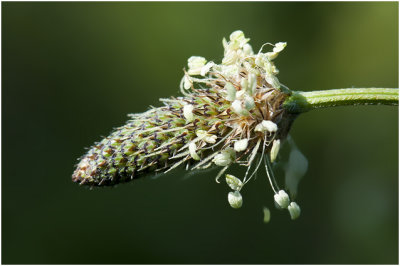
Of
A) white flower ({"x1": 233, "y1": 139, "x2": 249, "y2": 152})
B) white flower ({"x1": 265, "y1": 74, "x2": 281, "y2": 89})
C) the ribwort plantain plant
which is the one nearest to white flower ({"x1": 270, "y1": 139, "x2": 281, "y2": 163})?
the ribwort plantain plant

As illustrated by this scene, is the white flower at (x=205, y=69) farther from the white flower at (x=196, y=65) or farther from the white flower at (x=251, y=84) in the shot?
the white flower at (x=251, y=84)

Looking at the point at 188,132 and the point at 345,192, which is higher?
the point at 188,132

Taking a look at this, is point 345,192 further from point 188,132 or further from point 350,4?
point 188,132

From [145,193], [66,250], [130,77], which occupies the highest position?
[130,77]

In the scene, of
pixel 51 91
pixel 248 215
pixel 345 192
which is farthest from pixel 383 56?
pixel 51 91

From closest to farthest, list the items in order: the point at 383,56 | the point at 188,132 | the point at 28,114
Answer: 1. the point at 188,132
2. the point at 383,56
3. the point at 28,114

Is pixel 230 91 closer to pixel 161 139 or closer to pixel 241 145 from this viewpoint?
pixel 241 145

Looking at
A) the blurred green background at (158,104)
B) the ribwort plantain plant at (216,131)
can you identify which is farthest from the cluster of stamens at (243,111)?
the blurred green background at (158,104)

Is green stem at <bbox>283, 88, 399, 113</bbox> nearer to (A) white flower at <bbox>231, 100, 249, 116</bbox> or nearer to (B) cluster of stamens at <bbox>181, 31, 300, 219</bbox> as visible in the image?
(B) cluster of stamens at <bbox>181, 31, 300, 219</bbox>
